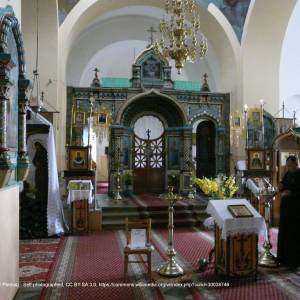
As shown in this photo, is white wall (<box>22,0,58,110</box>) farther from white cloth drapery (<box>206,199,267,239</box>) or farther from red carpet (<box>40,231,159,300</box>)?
white cloth drapery (<box>206,199,267,239</box>)

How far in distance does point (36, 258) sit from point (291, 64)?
32.9ft

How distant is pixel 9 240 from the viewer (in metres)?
3.62

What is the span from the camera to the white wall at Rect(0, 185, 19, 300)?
3.26 metres

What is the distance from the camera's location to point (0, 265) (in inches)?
125

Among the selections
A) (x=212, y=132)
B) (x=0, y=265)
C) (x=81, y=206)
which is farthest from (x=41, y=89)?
(x=0, y=265)

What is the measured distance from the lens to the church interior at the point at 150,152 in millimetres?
4195

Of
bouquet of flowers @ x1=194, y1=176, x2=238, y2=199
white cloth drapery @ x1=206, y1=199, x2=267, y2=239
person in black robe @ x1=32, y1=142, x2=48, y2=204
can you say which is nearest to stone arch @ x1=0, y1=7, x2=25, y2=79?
white cloth drapery @ x1=206, y1=199, x2=267, y2=239

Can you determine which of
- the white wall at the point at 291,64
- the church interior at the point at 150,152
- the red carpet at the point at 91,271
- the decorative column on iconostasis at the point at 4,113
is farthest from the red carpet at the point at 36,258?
the white wall at the point at 291,64

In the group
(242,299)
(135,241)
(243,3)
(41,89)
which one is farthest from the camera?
(243,3)

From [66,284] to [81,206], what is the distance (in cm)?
322

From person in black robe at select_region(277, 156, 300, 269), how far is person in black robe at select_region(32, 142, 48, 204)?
175 inches

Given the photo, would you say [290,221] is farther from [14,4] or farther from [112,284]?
[14,4]

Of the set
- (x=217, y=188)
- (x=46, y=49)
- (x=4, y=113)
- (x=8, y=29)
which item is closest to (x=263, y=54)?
(x=46, y=49)

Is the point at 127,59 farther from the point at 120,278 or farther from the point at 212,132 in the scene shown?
the point at 120,278
